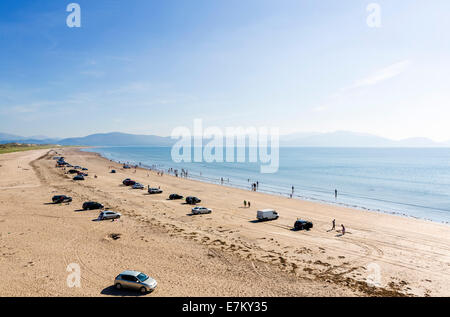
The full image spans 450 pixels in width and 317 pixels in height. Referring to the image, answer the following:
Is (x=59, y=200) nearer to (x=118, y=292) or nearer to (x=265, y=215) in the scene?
(x=118, y=292)

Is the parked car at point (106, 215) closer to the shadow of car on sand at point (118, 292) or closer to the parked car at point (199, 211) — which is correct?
the parked car at point (199, 211)

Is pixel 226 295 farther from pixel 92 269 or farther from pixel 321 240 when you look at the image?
pixel 321 240

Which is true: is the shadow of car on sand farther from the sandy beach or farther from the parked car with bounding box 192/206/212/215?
the parked car with bounding box 192/206/212/215

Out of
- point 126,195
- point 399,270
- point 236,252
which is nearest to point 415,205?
point 399,270

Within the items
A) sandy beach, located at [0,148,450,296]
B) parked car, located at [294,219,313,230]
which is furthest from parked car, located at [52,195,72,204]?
parked car, located at [294,219,313,230]

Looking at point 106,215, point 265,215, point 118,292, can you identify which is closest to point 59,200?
point 106,215

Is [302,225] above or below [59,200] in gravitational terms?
below
